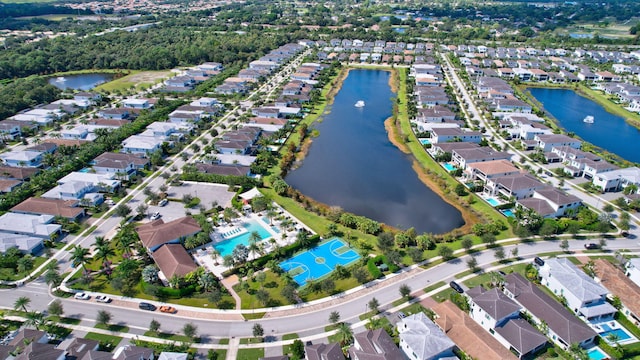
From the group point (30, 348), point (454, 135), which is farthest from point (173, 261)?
point (454, 135)

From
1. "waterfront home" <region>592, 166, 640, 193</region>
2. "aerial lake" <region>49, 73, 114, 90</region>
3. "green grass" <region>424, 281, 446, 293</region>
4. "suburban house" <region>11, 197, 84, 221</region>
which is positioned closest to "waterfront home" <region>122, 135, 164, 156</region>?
"suburban house" <region>11, 197, 84, 221</region>

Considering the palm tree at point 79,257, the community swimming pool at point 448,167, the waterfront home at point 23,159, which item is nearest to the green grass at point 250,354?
the palm tree at point 79,257

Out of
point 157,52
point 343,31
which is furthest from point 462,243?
point 343,31

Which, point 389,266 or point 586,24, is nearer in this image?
point 389,266

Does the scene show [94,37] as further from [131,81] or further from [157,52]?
[131,81]

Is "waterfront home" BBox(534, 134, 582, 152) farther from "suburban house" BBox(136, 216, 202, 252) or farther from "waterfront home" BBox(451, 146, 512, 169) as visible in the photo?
"suburban house" BBox(136, 216, 202, 252)
